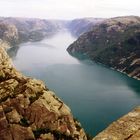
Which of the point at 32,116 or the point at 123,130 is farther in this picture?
the point at 32,116

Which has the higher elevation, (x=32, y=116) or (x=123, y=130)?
(x=123, y=130)

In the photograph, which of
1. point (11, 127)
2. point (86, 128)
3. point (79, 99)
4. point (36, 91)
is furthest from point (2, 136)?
point (79, 99)

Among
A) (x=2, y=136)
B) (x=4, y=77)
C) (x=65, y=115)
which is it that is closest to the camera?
(x=2, y=136)

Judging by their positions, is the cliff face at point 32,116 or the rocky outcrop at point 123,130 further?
the cliff face at point 32,116

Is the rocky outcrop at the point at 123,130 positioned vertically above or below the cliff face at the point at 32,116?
above

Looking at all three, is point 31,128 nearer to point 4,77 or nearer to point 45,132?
point 45,132
